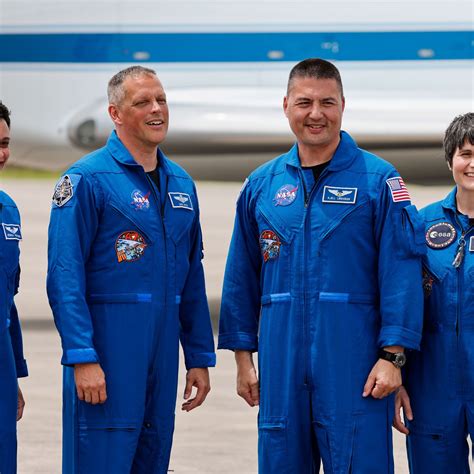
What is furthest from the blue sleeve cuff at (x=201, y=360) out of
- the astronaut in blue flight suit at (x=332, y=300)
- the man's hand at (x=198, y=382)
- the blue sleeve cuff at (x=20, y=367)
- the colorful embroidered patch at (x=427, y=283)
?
the colorful embroidered patch at (x=427, y=283)

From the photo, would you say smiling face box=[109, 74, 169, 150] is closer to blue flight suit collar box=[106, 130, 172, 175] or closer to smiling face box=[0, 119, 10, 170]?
blue flight suit collar box=[106, 130, 172, 175]

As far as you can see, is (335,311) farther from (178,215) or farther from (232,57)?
(232,57)

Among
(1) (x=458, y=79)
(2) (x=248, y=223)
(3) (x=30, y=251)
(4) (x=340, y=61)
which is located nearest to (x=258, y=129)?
(4) (x=340, y=61)

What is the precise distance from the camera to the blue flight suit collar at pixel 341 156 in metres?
4.17

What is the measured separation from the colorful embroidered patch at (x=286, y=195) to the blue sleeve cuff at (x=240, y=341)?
525 mm

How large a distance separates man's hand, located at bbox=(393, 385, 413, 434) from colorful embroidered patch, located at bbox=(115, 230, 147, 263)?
107cm

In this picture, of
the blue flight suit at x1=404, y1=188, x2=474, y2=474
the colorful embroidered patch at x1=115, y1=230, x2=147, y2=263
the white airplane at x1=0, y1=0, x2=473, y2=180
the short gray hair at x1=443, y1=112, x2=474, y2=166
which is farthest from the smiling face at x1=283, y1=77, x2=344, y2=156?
the white airplane at x1=0, y1=0, x2=473, y2=180

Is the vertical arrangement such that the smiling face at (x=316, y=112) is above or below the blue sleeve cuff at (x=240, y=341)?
above

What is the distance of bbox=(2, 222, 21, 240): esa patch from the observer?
4186 millimetres

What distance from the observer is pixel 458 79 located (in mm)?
10070

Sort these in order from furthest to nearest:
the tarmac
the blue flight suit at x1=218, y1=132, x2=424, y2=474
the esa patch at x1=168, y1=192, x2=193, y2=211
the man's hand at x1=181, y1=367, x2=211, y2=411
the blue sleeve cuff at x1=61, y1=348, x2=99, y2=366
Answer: the tarmac
the man's hand at x1=181, y1=367, x2=211, y2=411
the esa patch at x1=168, y1=192, x2=193, y2=211
the blue flight suit at x1=218, y1=132, x2=424, y2=474
the blue sleeve cuff at x1=61, y1=348, x2=99, y2=366

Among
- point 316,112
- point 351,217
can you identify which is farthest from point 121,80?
point 351,217

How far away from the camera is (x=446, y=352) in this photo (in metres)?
4.16

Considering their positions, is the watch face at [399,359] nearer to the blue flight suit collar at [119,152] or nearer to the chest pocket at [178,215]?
the chest pocket at [178,215]
